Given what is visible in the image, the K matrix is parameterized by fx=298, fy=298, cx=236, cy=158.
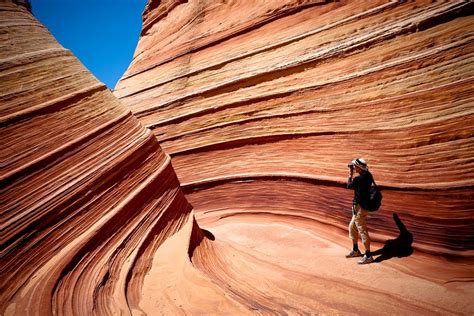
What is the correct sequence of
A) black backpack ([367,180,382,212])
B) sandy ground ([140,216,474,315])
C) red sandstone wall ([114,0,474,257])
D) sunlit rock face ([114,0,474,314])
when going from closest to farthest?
sandy ground ([140,216,474,315]) < sunlit rock face ([114,0,474,314]) < black backpack ([367,180,382,212]) < red sandstone wall ([114,0,474,257])

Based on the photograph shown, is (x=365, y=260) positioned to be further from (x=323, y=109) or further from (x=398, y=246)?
(x=323, y=109)

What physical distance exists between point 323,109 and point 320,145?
0.54 m

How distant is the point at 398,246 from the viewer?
335 centimetres

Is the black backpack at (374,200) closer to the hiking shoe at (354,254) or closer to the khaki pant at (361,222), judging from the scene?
the khaki pant at (361,222)

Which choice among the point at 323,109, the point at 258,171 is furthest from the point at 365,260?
the point at 258,171

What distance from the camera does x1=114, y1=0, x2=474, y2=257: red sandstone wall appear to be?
10.9ft

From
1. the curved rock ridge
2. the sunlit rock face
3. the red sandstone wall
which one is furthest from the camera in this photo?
the red sandstone wall

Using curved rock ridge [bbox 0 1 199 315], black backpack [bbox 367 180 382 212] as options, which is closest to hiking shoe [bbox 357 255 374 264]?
black backpack [bbox 367 180 382 212]

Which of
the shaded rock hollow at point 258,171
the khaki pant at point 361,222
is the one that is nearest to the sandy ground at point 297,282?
the shaded rock hollow at point 258,171

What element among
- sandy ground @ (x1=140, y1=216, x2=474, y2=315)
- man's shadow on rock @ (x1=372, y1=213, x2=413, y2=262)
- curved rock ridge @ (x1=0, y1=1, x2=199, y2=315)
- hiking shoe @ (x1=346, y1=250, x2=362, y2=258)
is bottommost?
man's shadow on rock @ (x1=372, y1=213, x2=413, y2=262)

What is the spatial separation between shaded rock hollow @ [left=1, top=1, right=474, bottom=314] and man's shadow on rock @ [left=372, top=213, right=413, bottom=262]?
8 cm

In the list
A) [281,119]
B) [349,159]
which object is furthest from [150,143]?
[349,159]

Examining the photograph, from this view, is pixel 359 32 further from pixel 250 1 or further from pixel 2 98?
pixel 2 98

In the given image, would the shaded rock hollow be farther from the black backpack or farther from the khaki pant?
the black backpack
